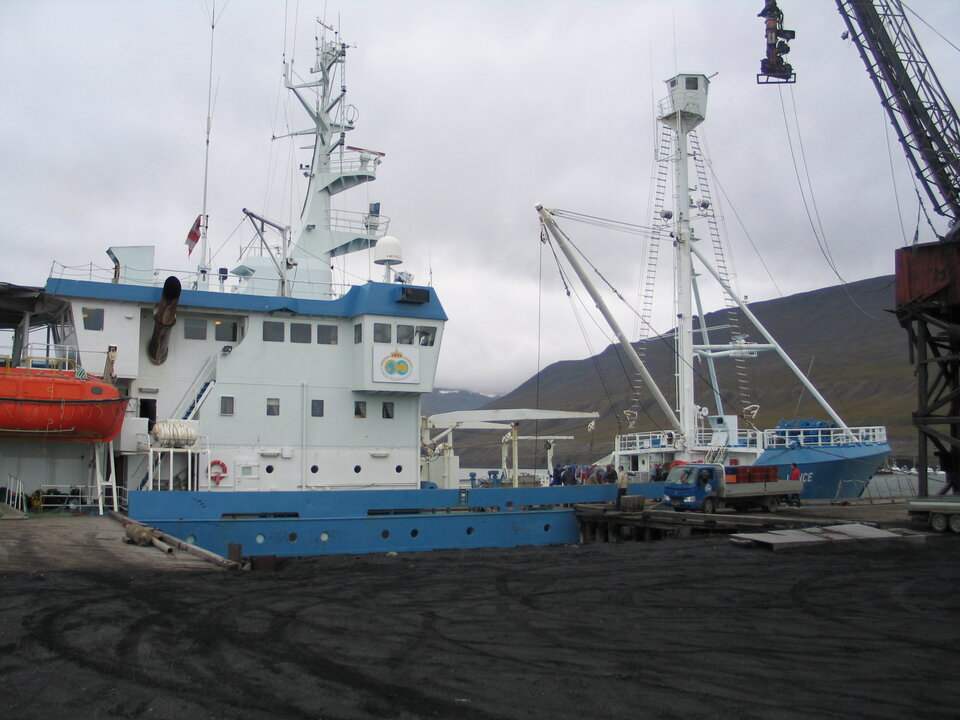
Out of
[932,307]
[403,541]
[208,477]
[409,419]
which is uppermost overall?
[932,307]

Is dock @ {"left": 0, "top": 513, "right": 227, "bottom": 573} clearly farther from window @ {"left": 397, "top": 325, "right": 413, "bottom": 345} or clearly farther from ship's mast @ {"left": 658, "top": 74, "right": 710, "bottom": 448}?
ship's mast @ {"left": 658, "top": 74, "right": 710, "bottom": 448}

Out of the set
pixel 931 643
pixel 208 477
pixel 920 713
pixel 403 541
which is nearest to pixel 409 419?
pixel 403 541

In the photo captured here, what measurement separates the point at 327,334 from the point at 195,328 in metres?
3.38

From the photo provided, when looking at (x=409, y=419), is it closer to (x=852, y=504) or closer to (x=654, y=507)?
(x=654, y=507)

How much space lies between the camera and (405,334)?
21031 mm

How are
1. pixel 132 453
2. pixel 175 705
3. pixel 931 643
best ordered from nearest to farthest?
pixel 175 705, pixel 931 643, pixel 132 453

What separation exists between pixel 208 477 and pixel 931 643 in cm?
1559

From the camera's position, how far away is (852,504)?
84.9 ft

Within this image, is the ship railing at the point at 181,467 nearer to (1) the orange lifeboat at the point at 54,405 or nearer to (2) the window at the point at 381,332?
(1) the orange lifeboat at the point at 54,405

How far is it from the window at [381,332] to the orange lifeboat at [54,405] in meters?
6.52

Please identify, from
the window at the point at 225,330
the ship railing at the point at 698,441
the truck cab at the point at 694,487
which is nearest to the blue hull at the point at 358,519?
the truck cab at the point at 694,487

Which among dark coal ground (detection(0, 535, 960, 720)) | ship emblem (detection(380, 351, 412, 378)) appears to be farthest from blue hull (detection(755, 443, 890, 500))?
dark coal ground (detection(0, 535, 960, 720))

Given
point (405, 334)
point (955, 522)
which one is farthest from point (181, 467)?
point (955, 522)

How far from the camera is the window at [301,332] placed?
67.8 ft
